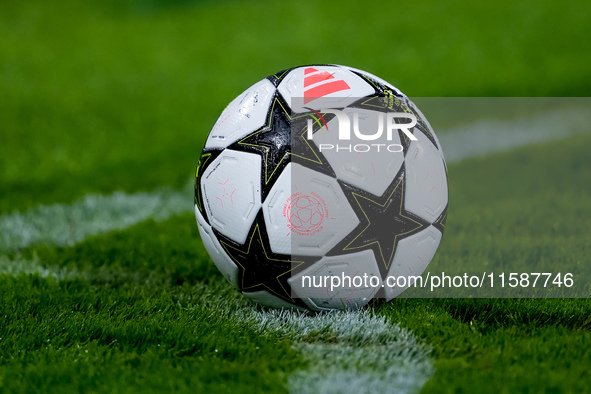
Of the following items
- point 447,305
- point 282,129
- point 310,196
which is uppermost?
point 282,129

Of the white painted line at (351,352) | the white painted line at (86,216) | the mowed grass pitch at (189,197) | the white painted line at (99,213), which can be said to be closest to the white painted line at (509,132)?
the white painted line at (99,213)

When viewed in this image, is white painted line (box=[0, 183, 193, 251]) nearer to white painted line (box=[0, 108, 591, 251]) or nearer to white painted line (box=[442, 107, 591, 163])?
white painted line (box=[0, 108, 591, 251])

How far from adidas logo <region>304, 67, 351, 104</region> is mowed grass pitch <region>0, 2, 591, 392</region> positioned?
136cm

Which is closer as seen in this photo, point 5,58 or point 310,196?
point 310,196

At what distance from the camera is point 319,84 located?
3.70 meters

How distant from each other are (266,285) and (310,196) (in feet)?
2.06

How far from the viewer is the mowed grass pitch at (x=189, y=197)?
3162mm

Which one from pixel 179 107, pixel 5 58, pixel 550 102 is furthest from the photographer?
pixel 5 58

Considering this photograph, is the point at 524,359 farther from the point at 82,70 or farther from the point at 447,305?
the point at 82,70

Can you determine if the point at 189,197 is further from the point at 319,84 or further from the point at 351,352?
the point at 351,352

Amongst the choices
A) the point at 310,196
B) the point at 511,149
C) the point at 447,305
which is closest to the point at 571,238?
the point at 447,305

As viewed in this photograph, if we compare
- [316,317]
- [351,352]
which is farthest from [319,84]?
[351,352]

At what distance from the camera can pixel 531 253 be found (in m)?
5.03

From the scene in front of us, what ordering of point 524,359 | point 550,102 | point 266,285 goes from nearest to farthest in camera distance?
point 524,359, point 266,285, point 550,102
